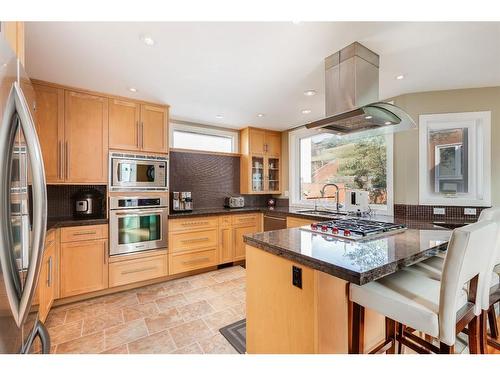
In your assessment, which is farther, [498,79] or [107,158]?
[107,158]

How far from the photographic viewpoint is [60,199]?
112 inches

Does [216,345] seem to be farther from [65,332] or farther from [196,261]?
[196,261]

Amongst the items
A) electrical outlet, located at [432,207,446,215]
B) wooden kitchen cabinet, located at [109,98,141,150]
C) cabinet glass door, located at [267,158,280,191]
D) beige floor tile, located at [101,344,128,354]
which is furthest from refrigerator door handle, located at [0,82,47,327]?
cabinet glass door, located at [267,158,280,191]

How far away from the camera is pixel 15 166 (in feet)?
2.53

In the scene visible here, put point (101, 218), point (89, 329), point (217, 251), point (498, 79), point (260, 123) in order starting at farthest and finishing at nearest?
point (260, 123)
point (217, 251)
point (101, 218)
point (498, 79)
point (89, 329)

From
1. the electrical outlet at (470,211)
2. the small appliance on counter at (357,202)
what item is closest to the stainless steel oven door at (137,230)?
the small appliance on counter at (357,202)

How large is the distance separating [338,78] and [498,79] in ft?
6.15

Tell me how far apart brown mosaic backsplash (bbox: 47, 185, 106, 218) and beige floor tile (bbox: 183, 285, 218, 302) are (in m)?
1.47

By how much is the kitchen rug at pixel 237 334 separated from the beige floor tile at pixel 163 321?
48cm

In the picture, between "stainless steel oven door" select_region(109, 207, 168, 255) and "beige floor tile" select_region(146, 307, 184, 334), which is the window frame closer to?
"stainless steel oven door" select_region(109, 207, 168, 255)

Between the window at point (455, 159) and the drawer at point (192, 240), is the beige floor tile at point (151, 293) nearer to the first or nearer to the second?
the drawer at point (192, 240)

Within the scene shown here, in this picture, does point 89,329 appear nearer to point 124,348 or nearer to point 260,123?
point 124,348

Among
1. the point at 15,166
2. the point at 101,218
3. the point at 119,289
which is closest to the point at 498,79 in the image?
the point at 15,166
